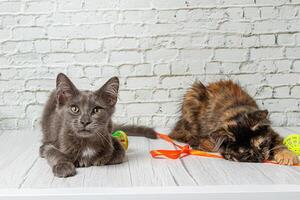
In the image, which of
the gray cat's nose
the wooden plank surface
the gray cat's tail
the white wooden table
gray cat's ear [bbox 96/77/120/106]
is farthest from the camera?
the gray cat's tail

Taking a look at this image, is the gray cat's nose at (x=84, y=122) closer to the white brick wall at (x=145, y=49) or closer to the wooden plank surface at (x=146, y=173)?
the wooden plank surface at (x=146, y=173)

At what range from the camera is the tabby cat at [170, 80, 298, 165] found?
267 cm

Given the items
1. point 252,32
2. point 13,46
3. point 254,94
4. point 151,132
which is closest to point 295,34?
point 252,32

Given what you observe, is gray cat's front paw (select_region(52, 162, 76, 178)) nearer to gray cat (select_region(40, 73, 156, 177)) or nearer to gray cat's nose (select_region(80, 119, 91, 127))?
gray cat (select_region(40, 73, 156, 177))

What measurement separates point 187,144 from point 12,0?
179cm

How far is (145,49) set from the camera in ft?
12.2

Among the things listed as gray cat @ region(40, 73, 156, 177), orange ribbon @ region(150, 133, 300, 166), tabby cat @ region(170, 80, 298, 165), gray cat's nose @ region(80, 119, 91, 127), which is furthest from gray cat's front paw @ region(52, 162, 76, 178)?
tabby cat @ region(170, 80, 298, 165)

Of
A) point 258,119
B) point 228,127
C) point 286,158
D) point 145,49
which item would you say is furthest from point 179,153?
point 145,49

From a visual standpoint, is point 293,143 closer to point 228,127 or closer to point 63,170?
point 228,127

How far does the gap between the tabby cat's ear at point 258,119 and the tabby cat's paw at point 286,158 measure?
0.19 meters

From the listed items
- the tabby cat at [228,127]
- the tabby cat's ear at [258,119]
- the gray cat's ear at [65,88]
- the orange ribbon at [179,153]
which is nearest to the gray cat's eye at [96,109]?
the gray cat's ear at [65,88]

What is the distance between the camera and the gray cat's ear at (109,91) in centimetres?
259

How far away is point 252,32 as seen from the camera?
3.73 metres

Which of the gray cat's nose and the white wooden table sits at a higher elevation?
the gray cat's nose
